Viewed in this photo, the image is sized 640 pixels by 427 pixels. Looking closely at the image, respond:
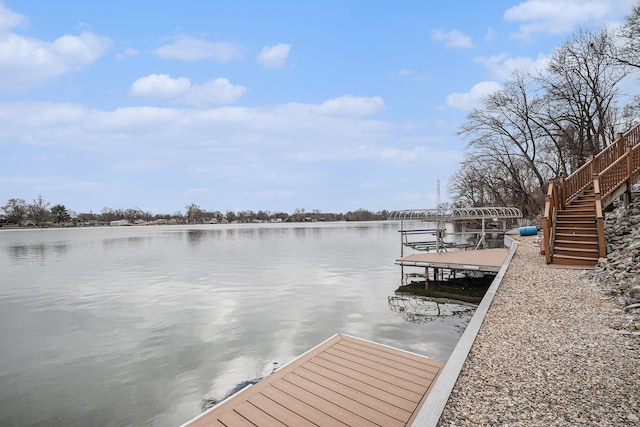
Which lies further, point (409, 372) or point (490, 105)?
point (490, 105)

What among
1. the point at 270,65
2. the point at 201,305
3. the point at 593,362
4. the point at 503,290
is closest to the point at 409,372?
the point at 593,362

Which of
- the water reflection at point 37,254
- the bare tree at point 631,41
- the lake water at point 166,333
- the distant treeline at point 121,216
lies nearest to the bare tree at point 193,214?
the distant treeline at point 121,216

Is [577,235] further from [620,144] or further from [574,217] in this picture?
[620,144]

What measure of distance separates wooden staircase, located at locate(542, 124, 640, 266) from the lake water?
15.1ft

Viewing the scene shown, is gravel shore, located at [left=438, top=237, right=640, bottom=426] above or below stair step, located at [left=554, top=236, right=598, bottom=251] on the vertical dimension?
below

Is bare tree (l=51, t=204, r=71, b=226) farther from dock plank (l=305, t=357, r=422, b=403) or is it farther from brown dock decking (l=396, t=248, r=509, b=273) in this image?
dock plank (l=305, t=357, r=422, b=403)

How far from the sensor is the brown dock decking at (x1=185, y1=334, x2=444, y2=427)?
288cm

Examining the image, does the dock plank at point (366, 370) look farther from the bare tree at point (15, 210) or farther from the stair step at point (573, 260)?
the bare tree at point (15, 210)

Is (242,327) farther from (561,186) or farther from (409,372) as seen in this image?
(561,186)

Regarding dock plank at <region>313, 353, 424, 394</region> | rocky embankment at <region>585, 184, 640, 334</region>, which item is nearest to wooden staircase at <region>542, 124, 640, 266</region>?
rocky embankment at <region>585, 184, 640, 334</region>

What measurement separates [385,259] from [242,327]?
11.4 m

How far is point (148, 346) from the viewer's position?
6035mm

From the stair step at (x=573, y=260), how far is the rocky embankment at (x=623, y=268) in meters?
0.43

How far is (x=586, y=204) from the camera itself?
1116cm
